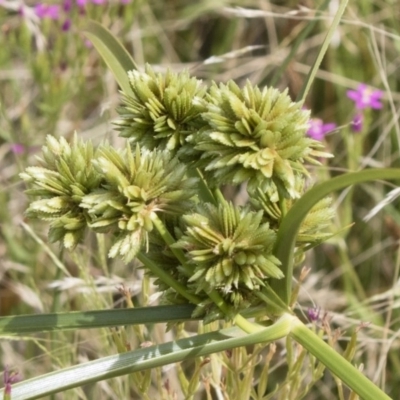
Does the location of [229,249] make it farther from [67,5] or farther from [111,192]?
[67,5]

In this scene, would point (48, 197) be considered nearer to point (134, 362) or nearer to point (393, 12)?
point (134, 362)

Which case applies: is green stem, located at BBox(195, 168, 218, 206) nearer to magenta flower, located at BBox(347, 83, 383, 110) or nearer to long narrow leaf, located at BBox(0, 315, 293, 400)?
A: long narrow leaf, located at BBox(0, 315, 293, 400)

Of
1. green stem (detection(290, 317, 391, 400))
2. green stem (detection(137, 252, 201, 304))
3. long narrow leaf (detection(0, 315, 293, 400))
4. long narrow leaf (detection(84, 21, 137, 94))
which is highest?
long narrow leaf (detection(84, 21, 137, 94))

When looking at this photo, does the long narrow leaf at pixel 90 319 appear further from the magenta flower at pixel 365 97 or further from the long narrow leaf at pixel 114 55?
the magenta flower at pixel 365 97

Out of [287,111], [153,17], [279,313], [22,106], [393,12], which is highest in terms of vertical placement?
[153,17]

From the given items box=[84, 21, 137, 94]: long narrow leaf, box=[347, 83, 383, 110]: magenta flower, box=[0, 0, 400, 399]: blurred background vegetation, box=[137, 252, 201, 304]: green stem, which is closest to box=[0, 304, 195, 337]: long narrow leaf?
box=[137, 252, 201, 304]: green stem

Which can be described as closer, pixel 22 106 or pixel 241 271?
pixel 241 271

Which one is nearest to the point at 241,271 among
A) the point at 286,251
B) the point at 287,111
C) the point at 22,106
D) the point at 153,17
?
the point at 286,251

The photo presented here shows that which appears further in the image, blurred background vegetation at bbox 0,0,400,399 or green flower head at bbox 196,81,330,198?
blurred background vegetation at bbox 0,0,400,399
